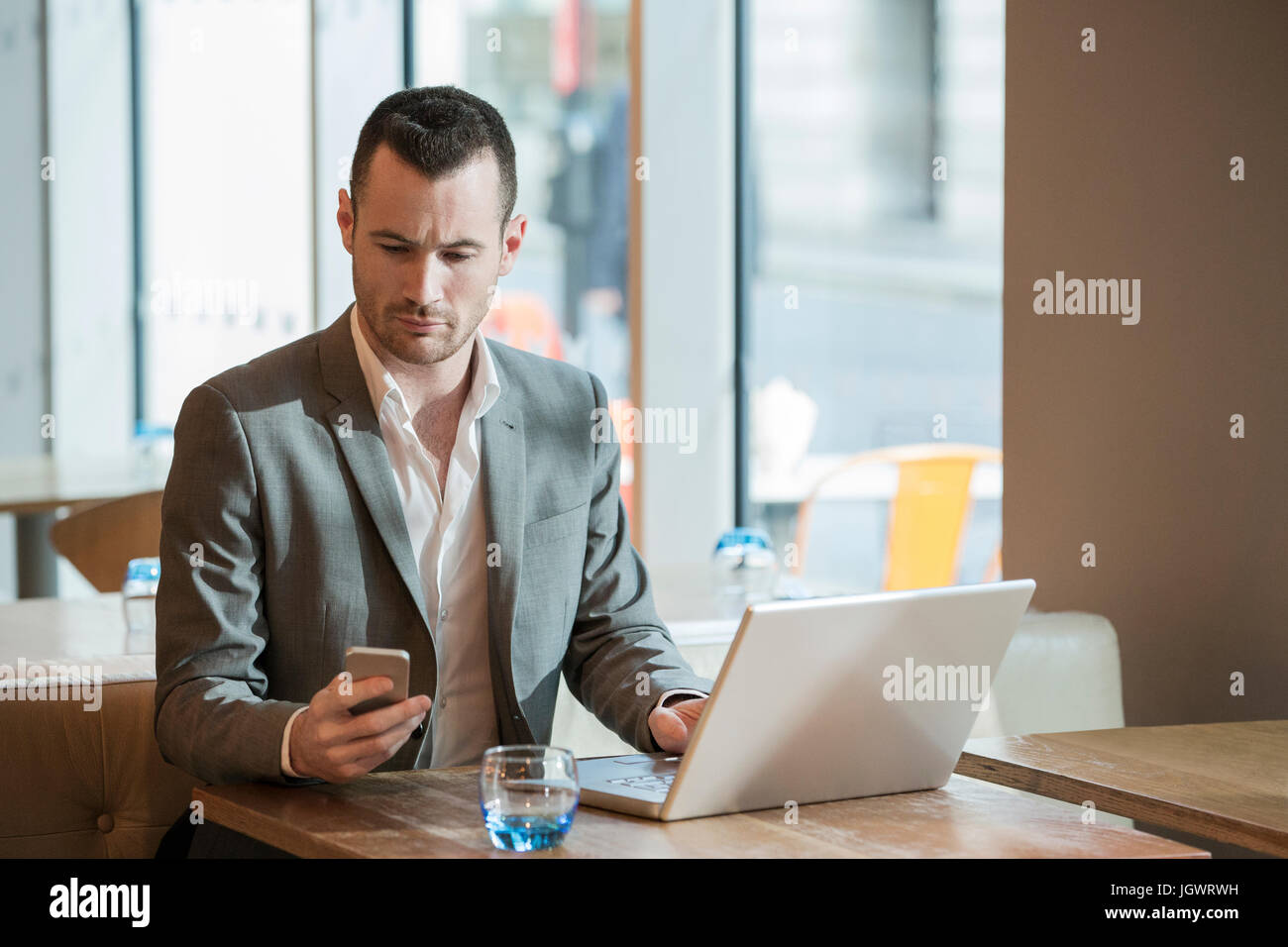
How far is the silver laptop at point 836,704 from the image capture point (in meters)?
1.35

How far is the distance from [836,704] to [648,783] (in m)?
0.21

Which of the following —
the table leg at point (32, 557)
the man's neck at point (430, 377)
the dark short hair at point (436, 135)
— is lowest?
the table leg at point (32, 557)

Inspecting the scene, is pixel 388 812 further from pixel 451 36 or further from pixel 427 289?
pixel 451 36

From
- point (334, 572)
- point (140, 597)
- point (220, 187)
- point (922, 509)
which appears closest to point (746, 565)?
point (140, 597)

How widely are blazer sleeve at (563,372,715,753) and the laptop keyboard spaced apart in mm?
279

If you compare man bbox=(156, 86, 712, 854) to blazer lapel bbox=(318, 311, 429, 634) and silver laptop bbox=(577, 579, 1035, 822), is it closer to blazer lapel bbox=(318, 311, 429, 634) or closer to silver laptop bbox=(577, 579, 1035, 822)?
blazer lapel bbox=(318, 311, 429, 634)

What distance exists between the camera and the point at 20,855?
186cm

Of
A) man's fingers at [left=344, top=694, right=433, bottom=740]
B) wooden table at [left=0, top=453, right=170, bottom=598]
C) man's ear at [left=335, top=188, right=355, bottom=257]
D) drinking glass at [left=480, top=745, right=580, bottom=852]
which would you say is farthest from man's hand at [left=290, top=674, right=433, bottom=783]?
wooden table at [left=0, top=453, right=170, bottom=598]

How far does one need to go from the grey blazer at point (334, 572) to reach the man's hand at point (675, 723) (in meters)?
0.03

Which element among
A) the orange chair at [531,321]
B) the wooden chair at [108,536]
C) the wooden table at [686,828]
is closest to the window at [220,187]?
the orange chair at [531,321]

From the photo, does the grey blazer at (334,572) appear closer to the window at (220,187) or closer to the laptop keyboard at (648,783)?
the laptop keyboard at (648,783)
